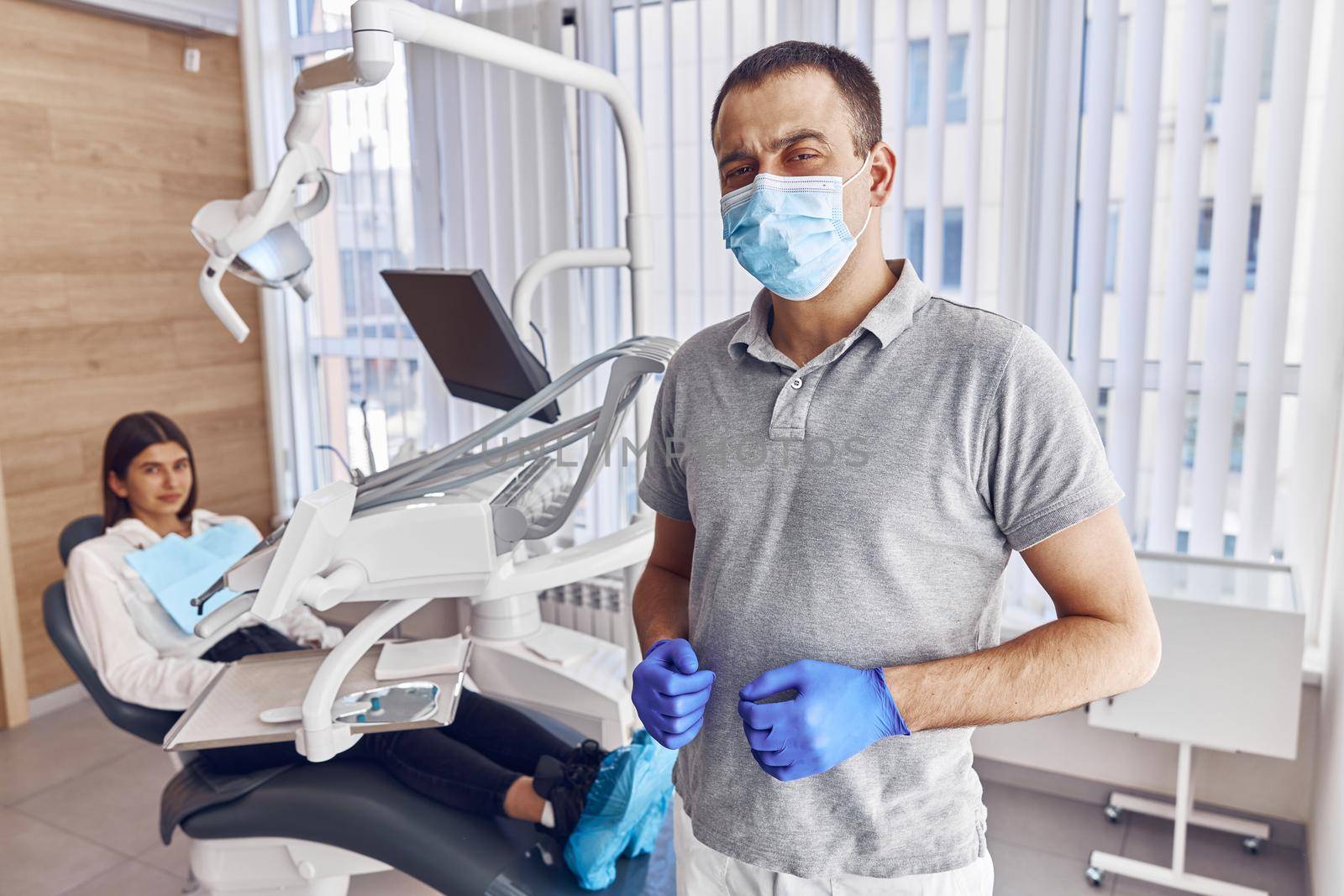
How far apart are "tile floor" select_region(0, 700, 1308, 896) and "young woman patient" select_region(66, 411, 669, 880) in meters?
Answer: 0.23

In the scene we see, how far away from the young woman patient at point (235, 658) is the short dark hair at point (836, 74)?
1234 millimetres

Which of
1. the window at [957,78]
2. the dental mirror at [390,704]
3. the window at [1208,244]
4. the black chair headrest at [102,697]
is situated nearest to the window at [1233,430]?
the window at [1208,244]

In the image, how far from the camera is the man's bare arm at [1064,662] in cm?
99

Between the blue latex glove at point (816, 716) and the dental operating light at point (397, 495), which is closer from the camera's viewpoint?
the blue latex glove at point (816, 716)

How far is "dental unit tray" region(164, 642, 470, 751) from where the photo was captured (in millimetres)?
1523

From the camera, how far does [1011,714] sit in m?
1.00

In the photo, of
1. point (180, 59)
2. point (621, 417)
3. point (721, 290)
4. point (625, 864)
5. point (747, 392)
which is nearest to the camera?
point (747, 392)

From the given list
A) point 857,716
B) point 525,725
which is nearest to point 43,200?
point 525,725

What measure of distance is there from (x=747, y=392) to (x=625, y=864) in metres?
1.18

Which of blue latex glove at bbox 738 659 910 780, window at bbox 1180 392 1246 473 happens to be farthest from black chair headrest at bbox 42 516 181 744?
window at bbox 1180 392 1246 473

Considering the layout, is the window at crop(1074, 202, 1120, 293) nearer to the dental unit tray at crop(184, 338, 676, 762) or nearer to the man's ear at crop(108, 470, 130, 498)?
the dental unit tray at crop(184, 338, 676, 762)

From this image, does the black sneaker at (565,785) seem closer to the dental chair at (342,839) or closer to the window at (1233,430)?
the dental chair at (342,839)

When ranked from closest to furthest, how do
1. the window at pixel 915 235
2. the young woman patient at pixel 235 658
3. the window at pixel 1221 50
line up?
the young woman patient at pixel 235 658 → the window at pixel 1221 50 → the window at pixel 915 235

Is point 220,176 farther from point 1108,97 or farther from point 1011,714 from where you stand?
point 1011,714
